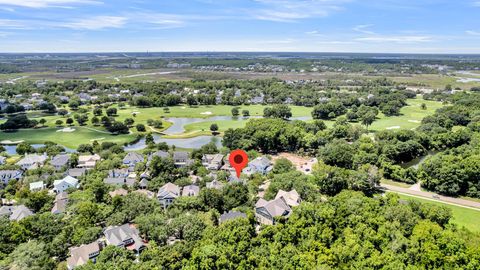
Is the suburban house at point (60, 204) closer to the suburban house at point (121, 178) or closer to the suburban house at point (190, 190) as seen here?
the suburban house at point (121, 178)

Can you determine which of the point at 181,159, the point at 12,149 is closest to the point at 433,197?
the point at 181,159

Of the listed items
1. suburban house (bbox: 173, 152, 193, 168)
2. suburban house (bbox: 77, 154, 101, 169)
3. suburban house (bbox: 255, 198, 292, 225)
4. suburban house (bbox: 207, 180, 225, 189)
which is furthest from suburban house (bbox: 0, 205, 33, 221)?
suburban house (bbox: 255, 198, 292, 225)

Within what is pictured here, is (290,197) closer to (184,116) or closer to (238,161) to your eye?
(238,161)

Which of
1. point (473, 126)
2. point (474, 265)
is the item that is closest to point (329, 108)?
point (473, 126)

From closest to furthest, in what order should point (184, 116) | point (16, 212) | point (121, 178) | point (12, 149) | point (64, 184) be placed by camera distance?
point (16, 212) < point (64, 184) < point (121, 178) < point (12, 149) < point (184, 116)

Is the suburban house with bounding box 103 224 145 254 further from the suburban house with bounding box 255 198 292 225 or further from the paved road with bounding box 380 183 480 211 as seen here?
the paved road with bounding box 380 183 480 211

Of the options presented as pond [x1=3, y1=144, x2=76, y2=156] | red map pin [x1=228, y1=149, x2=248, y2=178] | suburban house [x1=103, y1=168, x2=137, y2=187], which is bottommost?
pond [x1=3, y1=144, x2=76, y2=156]
